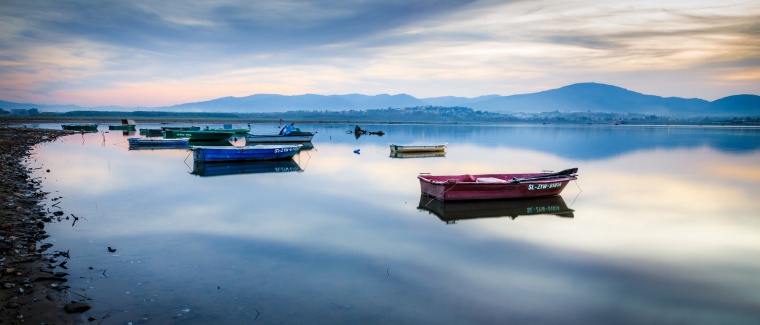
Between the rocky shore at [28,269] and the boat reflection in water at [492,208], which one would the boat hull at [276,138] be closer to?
the boat reflection in water at [492,208]

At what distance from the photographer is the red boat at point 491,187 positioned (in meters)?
17.2

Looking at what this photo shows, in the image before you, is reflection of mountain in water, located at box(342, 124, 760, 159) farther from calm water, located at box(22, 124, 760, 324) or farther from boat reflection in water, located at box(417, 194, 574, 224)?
calm water, located at box(22, 124, 760, 324)

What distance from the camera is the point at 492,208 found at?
16.9 m

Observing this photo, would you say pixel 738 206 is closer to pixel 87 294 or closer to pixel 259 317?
pixel 259 317

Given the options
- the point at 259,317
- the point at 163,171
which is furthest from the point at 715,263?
the point at 163,171

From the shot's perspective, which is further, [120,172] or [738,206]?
[120,172]

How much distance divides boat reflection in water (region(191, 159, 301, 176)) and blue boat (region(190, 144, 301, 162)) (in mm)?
342

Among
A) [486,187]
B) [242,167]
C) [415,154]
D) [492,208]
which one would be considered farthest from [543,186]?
[415,154]

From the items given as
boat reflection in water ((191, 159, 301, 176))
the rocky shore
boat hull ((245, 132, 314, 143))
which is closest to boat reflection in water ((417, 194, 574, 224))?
the rocky shore

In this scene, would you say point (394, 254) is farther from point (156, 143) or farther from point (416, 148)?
point (156, 143)

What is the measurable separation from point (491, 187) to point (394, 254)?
7.71 metres

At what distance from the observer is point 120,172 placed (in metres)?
24.4

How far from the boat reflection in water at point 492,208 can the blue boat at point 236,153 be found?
51.4 feet

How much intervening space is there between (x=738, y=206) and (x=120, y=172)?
3017cm
